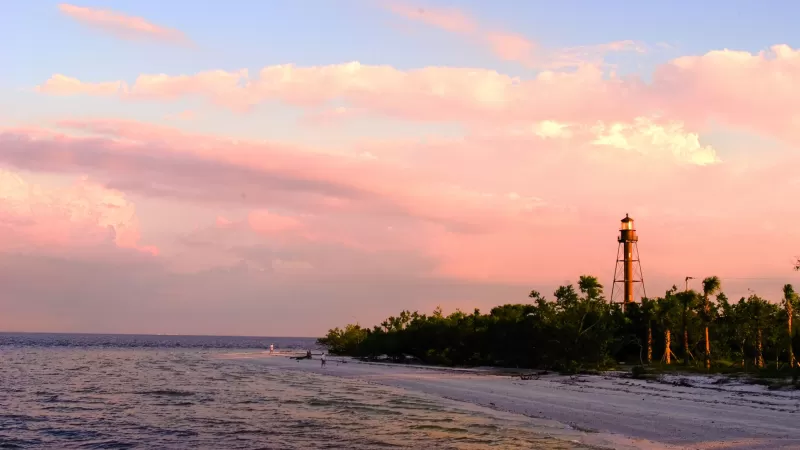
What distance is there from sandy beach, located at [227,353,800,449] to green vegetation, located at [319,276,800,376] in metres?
6.88

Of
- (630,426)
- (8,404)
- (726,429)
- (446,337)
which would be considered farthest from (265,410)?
(446,337)

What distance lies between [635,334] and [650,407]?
34.9 metres

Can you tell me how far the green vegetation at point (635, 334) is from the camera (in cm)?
5247

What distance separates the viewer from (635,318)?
213 feet

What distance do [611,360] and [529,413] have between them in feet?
88.5

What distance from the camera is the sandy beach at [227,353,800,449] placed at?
2155cm

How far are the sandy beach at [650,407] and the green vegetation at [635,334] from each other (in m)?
6.88

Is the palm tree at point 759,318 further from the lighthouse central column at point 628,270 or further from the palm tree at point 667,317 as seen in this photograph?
the lighthouse central column at point 628,270

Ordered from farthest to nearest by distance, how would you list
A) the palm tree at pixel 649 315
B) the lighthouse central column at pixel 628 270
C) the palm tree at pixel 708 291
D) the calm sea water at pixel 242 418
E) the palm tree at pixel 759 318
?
the lighthouse central column at pixel 628 270 → the palm tree at pixel 649 315 → the palm tree at pixel 708 291 → the palm tree at pixel 759 318 → the calm sea water at pixel 242 418

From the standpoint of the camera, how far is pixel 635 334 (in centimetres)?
6259

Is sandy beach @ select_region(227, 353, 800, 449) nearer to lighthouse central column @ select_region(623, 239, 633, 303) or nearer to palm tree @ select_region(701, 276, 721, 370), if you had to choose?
palm tree @ select_region(701, 276, 721, 370)

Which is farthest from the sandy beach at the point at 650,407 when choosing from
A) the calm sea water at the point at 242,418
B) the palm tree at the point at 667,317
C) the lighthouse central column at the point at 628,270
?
the lighthouse central column at the point at 628,270

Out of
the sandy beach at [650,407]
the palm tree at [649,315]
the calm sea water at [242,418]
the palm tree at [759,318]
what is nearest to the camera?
the sandy beach at [650,407]

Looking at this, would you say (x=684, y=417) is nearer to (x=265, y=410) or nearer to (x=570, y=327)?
(x=265, y=410)
